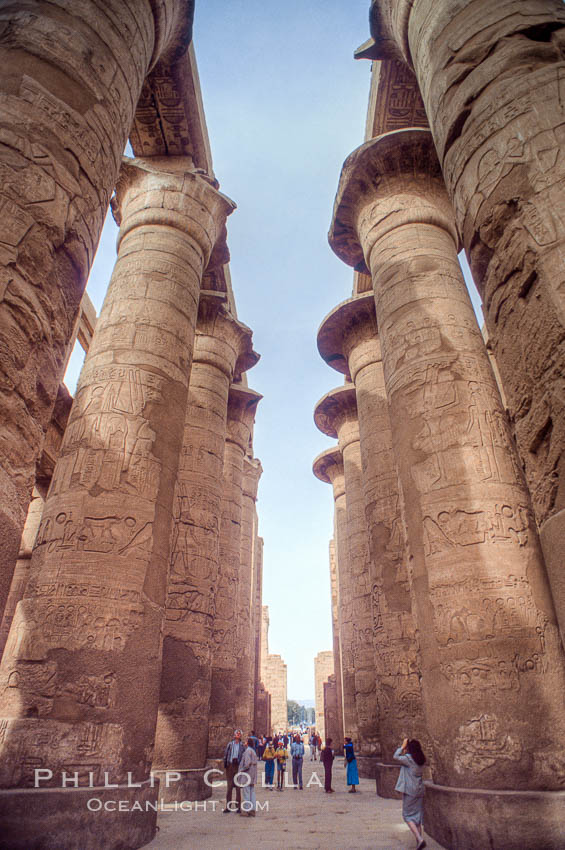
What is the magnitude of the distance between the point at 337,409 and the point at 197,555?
277 inches

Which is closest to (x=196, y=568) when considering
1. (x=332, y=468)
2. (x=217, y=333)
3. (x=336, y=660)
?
(x=217, y=333)

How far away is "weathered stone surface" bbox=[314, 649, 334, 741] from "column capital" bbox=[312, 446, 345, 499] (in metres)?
11.8

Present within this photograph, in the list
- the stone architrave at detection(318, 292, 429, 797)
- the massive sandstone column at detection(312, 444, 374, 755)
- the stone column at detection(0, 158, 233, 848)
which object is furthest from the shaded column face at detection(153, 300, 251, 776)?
the massive sandstone column at detection(312, 444, 374, 755)

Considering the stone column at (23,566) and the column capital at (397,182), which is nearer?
the column capital at (397,182)

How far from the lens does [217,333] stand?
10.7 meters

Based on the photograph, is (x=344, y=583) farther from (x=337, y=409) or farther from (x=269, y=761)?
(x=269, y=761)

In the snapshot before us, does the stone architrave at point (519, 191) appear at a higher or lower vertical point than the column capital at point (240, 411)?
lower

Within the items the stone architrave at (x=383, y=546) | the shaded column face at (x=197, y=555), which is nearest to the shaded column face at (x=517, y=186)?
the stone architrave at (x=383, y=546)

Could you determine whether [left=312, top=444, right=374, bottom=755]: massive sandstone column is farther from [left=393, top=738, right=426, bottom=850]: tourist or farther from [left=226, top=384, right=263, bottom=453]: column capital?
[left=393, top=738, right=426, bottom=850]: tourist

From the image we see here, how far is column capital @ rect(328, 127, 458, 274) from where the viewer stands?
7238 mm

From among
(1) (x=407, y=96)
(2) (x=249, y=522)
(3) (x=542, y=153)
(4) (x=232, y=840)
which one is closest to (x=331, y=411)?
(2) (x=249, y=522)

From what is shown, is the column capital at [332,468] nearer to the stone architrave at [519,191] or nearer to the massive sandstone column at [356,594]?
the massive sandstone column at [356,594]

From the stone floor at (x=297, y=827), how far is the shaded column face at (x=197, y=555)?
3.20ft

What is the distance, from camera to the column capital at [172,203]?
7.67 metres
